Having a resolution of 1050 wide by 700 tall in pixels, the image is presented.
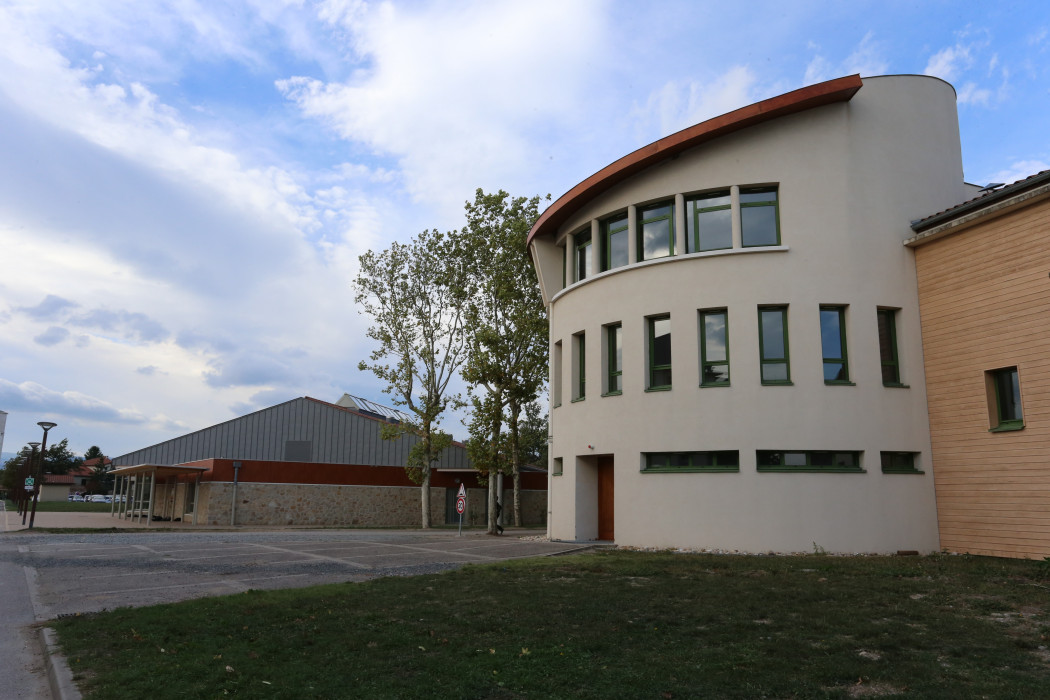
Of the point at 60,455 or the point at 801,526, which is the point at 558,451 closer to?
Answer: the point at 801,526

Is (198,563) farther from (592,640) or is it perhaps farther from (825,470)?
(825,470)

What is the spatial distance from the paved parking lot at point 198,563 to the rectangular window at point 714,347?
201 inches

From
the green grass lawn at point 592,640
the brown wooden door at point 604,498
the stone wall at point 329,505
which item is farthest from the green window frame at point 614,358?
the stone wall at point 329,505

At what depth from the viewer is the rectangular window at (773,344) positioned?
16.2m

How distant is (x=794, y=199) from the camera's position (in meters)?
16.6

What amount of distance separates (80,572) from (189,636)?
26.4 feet

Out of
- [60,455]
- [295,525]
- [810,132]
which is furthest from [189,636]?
[60,455]

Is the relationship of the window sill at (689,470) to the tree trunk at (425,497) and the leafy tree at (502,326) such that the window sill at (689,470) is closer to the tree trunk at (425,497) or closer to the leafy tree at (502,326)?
the leafy tree at (502,326)

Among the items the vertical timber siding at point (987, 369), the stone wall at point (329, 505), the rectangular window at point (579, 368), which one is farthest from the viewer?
the stone wall at point (329, 505)

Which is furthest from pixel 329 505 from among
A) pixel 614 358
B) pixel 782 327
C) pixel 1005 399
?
pixel 1005 399

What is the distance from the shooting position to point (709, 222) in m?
17.4

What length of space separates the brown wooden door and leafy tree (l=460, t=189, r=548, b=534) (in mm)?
7182

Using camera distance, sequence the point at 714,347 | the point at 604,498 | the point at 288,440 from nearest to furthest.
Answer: the point at 714,347 → the point at 604,498 → the point at 288,440

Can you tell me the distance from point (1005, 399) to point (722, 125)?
8.08m
